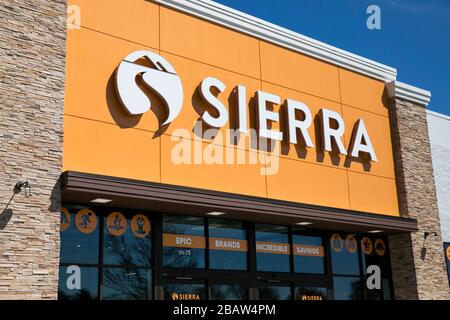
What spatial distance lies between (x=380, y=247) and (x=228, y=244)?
696 cm

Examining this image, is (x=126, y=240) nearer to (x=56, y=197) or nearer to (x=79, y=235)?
(x=79, y=235)

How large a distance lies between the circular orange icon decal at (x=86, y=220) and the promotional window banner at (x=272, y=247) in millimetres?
5385

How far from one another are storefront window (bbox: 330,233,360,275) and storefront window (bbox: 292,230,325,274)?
539 millimetres

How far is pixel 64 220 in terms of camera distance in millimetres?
14258

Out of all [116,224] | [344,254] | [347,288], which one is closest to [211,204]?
→ [116,224]

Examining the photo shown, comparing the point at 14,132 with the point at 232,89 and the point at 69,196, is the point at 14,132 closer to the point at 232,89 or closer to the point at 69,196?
the point at 69,196

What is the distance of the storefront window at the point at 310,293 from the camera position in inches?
730

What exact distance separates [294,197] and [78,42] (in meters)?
7.79

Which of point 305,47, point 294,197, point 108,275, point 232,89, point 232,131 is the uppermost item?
point 305,47

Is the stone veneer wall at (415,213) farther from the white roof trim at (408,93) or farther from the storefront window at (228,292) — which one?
the storefront window at (228,292)

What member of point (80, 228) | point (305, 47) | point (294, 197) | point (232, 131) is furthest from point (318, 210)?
point (80, 228)

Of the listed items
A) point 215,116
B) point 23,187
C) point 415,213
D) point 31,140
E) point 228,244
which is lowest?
point 228,244

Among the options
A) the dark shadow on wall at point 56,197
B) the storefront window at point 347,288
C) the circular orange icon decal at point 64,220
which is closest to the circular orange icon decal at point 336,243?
the storefront window at point 347,288

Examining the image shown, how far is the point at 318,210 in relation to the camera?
1816 cm
